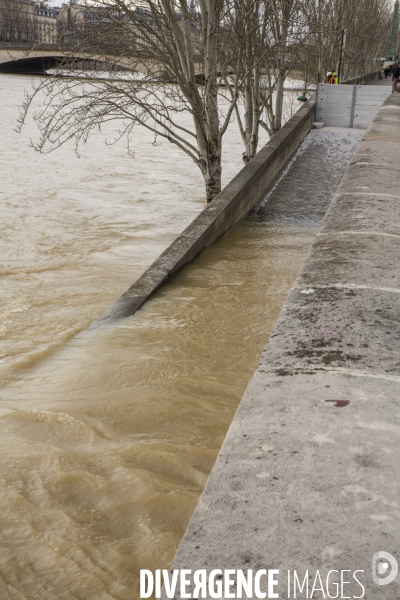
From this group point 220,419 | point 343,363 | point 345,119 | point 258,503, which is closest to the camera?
point 258,503

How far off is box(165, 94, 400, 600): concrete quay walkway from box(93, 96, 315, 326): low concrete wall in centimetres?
339

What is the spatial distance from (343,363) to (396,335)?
1.30 feet

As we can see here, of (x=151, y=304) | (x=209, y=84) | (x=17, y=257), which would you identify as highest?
(x=209, y=84)

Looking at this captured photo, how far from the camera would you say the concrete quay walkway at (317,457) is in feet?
5.37

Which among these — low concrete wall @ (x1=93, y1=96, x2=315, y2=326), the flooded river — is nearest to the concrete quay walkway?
the flooded river

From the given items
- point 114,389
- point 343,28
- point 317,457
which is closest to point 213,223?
point 114,389

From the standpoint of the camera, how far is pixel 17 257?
1106cm

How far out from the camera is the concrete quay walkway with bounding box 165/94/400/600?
1.64m

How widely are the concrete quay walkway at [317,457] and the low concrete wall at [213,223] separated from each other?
3.39 m

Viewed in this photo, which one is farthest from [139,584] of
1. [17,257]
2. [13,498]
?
[17,257]

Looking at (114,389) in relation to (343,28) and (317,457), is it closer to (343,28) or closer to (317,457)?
(317,457)

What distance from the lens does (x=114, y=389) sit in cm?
495

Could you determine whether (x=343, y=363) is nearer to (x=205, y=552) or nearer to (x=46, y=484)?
(x=205, y=552)

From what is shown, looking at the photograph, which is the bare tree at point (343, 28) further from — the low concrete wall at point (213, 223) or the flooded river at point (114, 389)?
the flooded river at point (114, 389)
